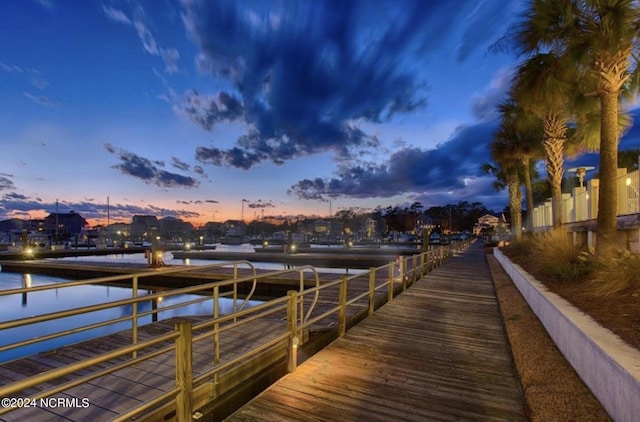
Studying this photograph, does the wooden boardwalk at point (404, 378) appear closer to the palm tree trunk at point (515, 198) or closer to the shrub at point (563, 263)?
the shrub at point (563, 263)

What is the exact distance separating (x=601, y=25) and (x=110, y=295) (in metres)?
21.5

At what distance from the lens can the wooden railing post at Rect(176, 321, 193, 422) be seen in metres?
2.85

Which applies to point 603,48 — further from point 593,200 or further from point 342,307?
point 342,307

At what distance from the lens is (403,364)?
492 cm

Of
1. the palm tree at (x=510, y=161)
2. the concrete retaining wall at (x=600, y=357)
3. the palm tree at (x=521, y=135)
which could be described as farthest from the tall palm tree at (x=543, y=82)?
the palm tree at (x=510, y=161)

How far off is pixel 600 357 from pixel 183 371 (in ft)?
13.0

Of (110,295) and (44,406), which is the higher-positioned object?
(44,406)

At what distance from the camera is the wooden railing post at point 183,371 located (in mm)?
2849

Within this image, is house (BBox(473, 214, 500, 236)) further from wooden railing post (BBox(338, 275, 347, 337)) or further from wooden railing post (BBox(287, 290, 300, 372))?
wooden railing post (BBox(287, 290, 300, 372))

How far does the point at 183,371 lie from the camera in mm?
2879

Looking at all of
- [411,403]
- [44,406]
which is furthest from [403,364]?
[44,406]

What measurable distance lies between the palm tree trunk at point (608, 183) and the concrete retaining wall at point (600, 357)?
2928mm

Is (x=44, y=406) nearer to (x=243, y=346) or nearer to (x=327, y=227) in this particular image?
(x=243, y=346)

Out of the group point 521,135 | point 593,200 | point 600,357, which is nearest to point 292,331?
point 600,357
